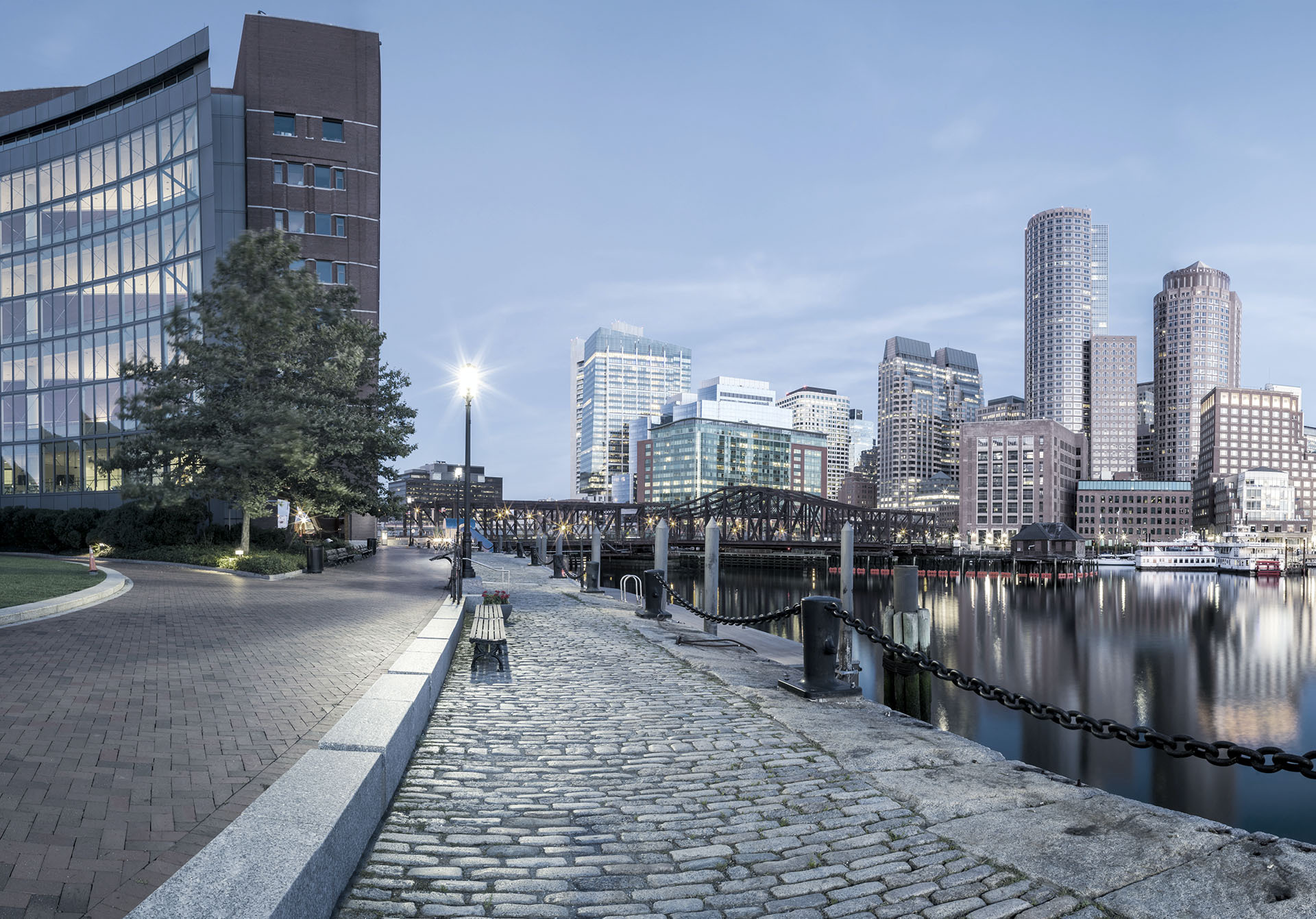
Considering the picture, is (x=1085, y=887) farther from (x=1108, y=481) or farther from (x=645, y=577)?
(x=1108, y=481)

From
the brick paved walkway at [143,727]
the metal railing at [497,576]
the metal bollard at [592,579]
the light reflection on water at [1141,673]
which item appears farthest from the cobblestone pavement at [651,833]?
the metal bollard at [592,579]

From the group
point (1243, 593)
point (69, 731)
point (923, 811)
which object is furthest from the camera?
point (1243, 593)

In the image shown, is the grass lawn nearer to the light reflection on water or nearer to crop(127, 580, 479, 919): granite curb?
crop(127, 580, 479, 919): granite curb

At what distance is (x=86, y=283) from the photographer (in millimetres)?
47969

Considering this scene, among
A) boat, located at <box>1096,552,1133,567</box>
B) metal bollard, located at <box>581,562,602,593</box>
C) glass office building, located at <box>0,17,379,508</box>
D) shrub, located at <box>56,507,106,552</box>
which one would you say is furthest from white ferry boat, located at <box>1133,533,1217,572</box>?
shrub, located at <box>56,507,106,552</box>

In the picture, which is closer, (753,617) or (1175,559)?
(753,617)

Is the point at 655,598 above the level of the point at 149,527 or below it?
below

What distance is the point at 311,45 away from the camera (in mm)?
51312

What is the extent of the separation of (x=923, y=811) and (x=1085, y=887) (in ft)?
4.47

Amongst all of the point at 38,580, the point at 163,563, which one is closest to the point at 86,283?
the point at 163,563

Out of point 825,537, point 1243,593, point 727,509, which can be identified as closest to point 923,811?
point 1243,593

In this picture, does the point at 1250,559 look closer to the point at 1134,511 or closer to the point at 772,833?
the point at 1134,511

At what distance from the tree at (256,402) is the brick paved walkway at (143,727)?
46.2 feet

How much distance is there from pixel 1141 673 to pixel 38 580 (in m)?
44.9
